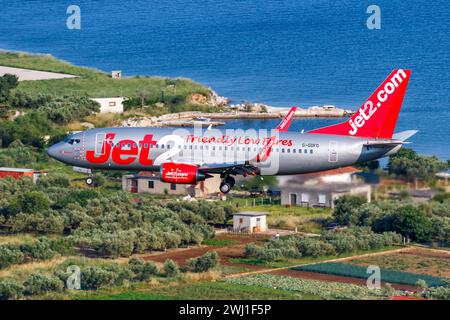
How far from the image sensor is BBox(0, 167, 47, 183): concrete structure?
15775cm

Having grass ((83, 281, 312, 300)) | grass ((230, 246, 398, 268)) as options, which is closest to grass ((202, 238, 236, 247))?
grass ((230, 246, 398, 268))

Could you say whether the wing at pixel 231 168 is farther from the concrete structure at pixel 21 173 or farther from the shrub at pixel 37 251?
the concrete structure at pixel 21 173

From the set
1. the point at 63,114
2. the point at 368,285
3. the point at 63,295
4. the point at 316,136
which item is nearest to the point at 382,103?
the point at 316,136

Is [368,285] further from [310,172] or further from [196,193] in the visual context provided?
[196,193]

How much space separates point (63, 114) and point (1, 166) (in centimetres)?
2677

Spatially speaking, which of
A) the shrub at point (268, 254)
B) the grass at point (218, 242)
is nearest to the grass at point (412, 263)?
the shrub at point (268, 254)

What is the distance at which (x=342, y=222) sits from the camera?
454 ft

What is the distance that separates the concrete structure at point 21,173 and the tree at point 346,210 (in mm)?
35334

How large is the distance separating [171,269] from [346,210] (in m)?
25.5

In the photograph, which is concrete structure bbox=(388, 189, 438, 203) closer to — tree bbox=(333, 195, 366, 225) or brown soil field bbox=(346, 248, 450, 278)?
brown soil field bbox=(346, 248, 450, 278)

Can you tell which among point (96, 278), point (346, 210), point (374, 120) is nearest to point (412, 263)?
point (374, 120)

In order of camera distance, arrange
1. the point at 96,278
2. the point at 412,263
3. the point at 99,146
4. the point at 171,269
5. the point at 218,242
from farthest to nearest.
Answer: the point at 218,242
the point at 412,263
the point at 171,269
the point at 99,146
the point at 96,278

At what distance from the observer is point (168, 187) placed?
15475 centimetres

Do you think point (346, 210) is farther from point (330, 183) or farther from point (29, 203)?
point (29, 203)
